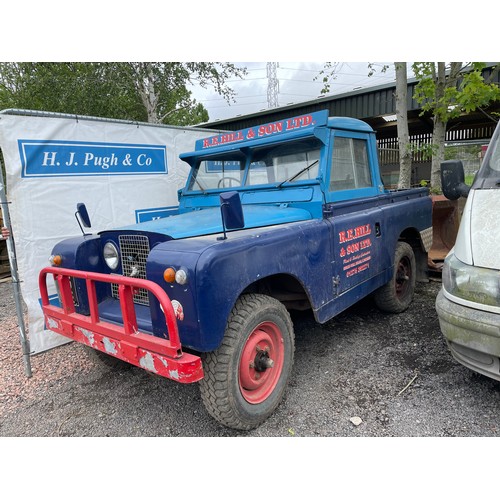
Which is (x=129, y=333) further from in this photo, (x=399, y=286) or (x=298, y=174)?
(x=399, y=286)

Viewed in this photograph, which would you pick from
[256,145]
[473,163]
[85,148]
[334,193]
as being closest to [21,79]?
[85,148]

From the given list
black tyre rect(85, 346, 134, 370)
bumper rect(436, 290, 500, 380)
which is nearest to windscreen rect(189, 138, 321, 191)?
bumper rect(436, 290, 500, 380)

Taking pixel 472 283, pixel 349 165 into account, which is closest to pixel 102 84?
pixel 349 165

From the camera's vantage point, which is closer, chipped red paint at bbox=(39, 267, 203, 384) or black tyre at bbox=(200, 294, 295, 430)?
chipped red paint at bbox=(39, 267, 203, 384)

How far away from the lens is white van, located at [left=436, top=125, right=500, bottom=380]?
2.34m

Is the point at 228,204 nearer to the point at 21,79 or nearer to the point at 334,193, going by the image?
the point at 334,193

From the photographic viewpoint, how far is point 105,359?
11.2 feet

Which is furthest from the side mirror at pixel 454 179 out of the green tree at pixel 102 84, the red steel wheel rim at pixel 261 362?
the green tree at pixel 102 84

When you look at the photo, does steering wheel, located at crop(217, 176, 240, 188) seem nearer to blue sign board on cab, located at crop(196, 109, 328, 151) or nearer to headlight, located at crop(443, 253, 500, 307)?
blue sign board on cab, located at crop(196, 109, 328, 151)

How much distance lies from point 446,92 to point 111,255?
20.8 ft

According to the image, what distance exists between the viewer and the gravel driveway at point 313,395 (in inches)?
102

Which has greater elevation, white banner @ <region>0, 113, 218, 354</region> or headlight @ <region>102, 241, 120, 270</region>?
white banner @ <region>0, 113, 218, 354</region>

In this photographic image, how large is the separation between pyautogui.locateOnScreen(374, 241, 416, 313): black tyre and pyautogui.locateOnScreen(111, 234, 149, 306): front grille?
2.75 meters

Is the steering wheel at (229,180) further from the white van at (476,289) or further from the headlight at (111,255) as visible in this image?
the white van at (476,289)
